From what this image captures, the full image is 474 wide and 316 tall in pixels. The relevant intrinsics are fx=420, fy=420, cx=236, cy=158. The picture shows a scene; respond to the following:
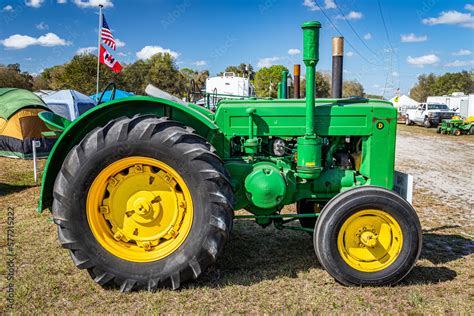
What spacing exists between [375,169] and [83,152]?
2.69 m

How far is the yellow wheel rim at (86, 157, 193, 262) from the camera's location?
11.5 ft

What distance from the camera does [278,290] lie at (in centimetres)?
357

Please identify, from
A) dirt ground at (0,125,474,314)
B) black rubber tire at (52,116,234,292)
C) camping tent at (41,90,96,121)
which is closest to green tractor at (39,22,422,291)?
black rubber tire at (52,116,234,292)

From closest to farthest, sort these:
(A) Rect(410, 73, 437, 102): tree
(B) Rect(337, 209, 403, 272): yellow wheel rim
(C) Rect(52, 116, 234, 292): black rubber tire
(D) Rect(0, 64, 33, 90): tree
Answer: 1. (C) Rect(52, 116, 234, 292): black rubber tire
2. (B) Rect(337, 209, 403, 272): yellow wheel rim
3. (D) Rect(0, 64, 33, 90): tree
4. (A) Rect(410, 73, 437, 102): tree

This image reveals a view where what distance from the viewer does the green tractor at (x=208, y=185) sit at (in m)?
3.41

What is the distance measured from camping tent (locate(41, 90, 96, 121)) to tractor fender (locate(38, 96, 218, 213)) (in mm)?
10841

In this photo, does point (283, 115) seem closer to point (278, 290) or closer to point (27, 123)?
point (278, 290)

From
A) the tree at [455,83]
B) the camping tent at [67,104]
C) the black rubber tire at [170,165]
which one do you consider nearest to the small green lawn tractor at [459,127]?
the camping tent at [67,104]

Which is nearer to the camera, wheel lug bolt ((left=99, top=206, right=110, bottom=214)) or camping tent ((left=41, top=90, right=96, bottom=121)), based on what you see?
wheel lug bolt ((left=99, top=206, right=110, bottom=214))

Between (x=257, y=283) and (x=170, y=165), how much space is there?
1.30 meters

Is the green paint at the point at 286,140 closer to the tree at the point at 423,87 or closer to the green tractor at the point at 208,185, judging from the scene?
the green tractor at the point at 208,185

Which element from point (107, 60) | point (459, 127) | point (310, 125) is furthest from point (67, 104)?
point (459, 127)

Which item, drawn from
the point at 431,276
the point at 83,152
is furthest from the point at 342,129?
the point at 83,152

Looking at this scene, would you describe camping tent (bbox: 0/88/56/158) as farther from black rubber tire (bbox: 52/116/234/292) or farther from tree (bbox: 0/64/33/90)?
tree (bbox: 0/64/33/90)
